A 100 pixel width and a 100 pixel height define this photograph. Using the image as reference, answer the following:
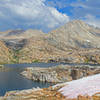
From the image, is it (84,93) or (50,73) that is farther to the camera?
(50,73)

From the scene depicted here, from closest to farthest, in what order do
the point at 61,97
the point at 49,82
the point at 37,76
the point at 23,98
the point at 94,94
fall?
the point at 94,94, the point at 61,97, the point at 23,98, the point at 49,82, the point at 37,76

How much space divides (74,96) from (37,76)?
134 m

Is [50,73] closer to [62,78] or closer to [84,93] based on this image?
[62,78]

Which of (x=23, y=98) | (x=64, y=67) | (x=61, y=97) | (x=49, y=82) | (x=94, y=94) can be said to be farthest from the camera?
(x=64, y=67)

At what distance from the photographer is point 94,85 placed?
25625 millimetres

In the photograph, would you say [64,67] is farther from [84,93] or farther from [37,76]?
[84,93]

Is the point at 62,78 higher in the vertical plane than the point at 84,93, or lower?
lower

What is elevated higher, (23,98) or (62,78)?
(23,98)

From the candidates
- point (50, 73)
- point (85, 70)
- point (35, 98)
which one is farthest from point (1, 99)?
point (85, 70)

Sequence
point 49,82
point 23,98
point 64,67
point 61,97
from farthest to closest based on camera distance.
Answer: point 64,67 < point 49,82 < point 23,98 < point 61,97

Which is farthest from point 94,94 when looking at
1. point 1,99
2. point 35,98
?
point 1,99

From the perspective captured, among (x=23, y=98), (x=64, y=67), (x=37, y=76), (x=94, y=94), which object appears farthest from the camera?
(x=64, y=67)

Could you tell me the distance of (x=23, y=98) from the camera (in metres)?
26.3

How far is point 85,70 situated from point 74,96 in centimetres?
14545
